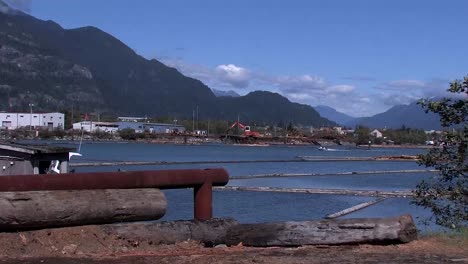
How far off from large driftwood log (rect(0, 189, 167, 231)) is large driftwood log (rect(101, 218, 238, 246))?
155 millimetres

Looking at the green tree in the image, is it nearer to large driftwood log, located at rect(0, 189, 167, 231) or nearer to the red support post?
the red support post

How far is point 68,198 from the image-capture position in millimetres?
8805

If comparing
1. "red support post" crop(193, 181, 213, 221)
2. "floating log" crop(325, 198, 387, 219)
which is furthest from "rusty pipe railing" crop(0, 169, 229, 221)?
"floating log" crop(325, 198, 387, 219)

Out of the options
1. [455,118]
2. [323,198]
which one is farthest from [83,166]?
[455,118]

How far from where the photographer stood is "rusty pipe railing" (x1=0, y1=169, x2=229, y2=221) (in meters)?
8.80

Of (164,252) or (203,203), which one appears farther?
(203,203)

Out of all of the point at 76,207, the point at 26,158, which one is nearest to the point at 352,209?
the point at 26,158

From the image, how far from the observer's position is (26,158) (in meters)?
26.1

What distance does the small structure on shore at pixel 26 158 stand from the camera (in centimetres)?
2561

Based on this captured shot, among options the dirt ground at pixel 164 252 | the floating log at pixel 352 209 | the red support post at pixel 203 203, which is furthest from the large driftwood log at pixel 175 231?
the floating log at pixel 352 209

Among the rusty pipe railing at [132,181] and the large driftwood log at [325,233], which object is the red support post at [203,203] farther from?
the large driftwood log at [325,233]

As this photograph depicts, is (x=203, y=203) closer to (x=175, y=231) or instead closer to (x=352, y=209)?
(x=175, y=231)

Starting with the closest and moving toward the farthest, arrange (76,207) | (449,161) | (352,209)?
(76,207)
(449,161)
(352,209)

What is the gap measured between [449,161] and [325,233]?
16.6ft
